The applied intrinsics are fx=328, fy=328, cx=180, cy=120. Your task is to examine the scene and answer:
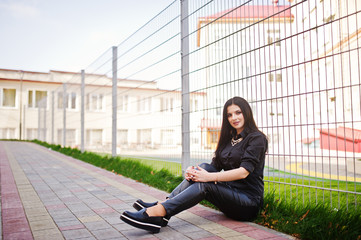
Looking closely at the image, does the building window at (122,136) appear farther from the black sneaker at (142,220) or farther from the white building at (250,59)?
the black sneaker at (142,220)

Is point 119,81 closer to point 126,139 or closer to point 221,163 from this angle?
point 126,139

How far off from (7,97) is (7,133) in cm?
287

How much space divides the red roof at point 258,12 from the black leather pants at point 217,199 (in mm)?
1783

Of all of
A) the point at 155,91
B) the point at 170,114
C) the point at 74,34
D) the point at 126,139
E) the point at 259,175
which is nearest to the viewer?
the point at 259,175

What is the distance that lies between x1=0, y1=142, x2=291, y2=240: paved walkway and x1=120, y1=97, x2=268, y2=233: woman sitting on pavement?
0.15 metres

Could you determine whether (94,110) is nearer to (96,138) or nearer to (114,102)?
(96,138)

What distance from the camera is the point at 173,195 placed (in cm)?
317

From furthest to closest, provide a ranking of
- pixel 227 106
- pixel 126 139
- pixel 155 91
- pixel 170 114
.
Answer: pixel 126 139, pixel 155 91, pixel 170 114, pixel 227 106

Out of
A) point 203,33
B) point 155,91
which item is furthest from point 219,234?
point 155,91

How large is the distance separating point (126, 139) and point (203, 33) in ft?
16.9

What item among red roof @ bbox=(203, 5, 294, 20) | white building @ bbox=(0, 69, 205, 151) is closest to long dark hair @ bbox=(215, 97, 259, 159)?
red roof @ bbox=(203, 5, 294, 20)

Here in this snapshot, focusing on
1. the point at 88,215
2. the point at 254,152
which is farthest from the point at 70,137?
the point at 254,152

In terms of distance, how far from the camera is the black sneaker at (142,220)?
269 centimetres

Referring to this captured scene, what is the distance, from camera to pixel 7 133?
2619cm
